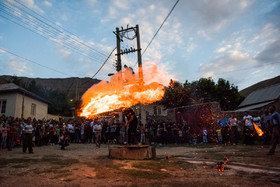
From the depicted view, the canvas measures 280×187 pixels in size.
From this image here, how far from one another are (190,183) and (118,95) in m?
9.01

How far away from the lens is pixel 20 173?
18.1 ft

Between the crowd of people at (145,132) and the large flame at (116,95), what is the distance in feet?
6.18

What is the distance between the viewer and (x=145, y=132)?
1630 cm

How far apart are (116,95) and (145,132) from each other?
5127 millimetres

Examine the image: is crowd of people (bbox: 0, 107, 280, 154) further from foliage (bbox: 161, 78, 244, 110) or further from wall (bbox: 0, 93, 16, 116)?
foliage (bbox: 161, 78, 244, 110)

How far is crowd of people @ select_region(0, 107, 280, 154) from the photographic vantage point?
12.5m

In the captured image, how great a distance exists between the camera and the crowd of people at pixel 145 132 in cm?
1252

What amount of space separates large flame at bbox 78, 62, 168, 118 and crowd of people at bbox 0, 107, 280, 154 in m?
1.88

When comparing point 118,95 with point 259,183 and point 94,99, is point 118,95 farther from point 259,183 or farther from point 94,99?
point 259,183

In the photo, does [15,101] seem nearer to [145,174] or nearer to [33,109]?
[33,109]

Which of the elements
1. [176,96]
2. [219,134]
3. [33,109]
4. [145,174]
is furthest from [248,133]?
[33,109]

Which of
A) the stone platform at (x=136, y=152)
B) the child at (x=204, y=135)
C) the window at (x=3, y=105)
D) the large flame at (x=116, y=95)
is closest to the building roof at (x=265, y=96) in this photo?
the child at (x=204, y=135)

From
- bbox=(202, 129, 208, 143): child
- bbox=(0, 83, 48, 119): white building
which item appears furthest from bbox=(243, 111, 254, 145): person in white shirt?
bbox=(0, 83, 48, 119): white building

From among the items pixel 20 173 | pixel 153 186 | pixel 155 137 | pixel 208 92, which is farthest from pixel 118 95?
pixel 208 92
